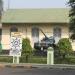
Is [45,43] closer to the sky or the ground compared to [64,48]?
closer to the sky

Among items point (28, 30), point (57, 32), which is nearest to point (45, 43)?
point (57, 32)

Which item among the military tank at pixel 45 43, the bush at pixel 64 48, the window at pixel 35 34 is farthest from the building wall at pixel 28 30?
the bush at pixel 64 48

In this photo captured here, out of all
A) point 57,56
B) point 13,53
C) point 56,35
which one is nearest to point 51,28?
point 56,35

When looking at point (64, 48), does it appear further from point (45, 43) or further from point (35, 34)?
point (35, 34)

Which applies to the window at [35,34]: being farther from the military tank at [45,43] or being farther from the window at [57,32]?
the military tank at [45,43]

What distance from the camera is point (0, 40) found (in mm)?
52344

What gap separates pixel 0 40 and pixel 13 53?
57.9 feet

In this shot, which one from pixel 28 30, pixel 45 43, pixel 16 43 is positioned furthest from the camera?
pixel 28 30

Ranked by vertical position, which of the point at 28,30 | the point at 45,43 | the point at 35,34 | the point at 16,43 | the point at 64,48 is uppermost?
the point at 28,30

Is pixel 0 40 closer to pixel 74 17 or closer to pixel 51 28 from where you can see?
pixel 51 28

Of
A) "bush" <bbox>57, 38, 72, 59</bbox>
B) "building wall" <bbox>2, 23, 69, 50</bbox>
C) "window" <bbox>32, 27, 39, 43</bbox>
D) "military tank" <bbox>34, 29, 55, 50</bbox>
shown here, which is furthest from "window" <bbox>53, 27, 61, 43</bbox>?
"bush" <bbox>57, 38, 72, 59</bbox>

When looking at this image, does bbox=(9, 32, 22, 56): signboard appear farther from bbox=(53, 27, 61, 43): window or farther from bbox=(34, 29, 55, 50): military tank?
bbox=(53, 27, 61, 43): window

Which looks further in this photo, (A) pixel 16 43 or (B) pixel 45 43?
(B) pixel 45 43

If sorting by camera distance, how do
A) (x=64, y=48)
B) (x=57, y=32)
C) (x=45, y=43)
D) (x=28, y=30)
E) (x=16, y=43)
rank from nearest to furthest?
1. (x=16, y=43)
2. (x=64, y=48)
3. (x=45, y=43)
4. (x=57, y=32)
5. (x=28, y=30)
